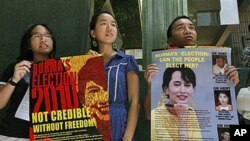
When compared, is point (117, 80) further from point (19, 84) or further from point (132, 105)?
point (19, 84)

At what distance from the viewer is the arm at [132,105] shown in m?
2.19

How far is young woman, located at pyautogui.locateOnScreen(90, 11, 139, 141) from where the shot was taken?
2221mm

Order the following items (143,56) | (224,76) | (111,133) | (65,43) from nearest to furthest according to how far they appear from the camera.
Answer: (111,133) < (224,76) < (65,43) < (143,56)

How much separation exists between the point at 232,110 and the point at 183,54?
0.48 meters

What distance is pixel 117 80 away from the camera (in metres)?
2.34

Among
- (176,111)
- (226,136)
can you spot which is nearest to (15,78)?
(176,111)

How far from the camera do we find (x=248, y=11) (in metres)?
4.14

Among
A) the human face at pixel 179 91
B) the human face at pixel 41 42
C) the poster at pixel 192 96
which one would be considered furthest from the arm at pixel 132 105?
the human face at pixel 41 42

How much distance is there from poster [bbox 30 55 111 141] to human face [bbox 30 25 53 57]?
276 millimetres

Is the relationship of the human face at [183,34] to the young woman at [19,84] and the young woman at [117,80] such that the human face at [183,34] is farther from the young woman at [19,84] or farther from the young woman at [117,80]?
the young woman at [19,84]

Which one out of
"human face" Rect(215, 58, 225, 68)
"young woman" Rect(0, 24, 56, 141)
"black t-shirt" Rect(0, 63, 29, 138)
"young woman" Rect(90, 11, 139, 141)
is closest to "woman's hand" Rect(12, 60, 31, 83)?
"young woman" Rect(0, 24, 56, 141)

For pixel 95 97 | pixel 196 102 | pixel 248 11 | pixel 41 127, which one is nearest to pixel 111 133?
pixel 95 97

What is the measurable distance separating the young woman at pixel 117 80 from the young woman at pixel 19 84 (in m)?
0.38

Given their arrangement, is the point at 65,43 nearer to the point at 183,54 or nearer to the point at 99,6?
the point at 99,6
